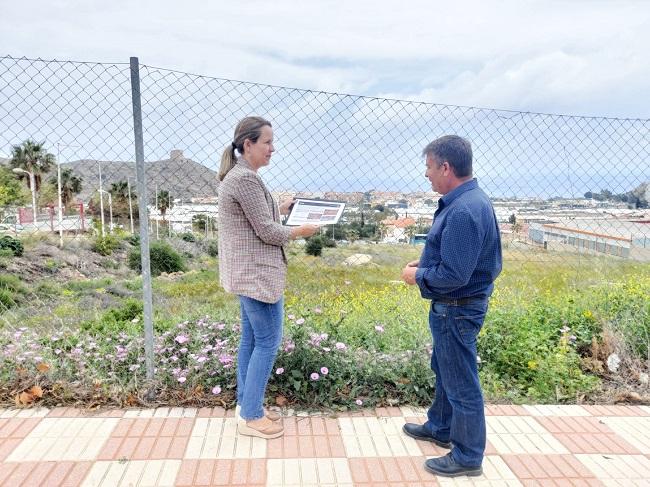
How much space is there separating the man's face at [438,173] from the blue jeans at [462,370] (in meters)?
0.56

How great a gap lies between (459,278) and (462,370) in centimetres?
51

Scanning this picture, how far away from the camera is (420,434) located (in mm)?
2904

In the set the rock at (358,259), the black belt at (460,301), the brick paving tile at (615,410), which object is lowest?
the brick paving tile at (615,410)

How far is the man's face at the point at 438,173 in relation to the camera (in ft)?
7.77

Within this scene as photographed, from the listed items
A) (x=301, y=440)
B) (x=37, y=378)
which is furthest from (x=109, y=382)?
(x=301, y=440)

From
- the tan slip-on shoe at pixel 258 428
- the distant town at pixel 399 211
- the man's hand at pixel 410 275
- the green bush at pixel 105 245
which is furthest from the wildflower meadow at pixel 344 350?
the green bush at pixel 105 245

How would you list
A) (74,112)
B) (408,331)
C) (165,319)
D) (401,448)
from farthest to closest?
(165,319)
(408,331)
(74,112)
(401,448)

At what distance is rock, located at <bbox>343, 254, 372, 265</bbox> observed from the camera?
4.72 metres

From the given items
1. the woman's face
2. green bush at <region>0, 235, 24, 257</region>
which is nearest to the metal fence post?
the woman's face

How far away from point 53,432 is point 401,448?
196 centimetres

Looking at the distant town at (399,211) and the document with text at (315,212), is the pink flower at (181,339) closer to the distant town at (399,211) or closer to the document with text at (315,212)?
the distant town at (399,211)

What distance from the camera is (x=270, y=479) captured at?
2479 mm

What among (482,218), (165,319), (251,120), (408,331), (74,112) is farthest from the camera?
(165,319)

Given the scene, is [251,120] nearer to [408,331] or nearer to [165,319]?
[408,331]
